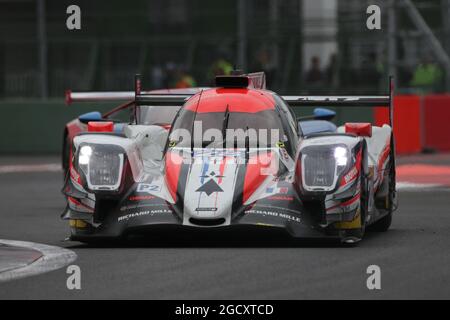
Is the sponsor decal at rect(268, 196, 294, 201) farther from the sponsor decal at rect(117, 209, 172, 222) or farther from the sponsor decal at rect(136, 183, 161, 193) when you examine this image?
the sponsor decal at rect(136, 183, 161, 193)

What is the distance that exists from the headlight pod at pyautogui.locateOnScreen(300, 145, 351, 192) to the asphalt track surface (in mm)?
497

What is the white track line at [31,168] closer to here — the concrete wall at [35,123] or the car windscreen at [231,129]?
the concrete wall at [35,123]

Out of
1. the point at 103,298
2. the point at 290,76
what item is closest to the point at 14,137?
the point at 290,76

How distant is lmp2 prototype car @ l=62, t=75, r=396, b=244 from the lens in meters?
11.7

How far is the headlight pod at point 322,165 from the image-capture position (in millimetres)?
11773

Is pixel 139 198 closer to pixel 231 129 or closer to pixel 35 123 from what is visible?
pixel 231 129

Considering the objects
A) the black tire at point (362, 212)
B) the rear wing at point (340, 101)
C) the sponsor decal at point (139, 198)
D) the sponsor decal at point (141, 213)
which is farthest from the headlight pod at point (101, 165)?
the rear wing at point (340, 101)

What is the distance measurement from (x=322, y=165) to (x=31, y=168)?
13.9 m

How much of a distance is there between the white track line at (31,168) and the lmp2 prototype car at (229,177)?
11.8 metres

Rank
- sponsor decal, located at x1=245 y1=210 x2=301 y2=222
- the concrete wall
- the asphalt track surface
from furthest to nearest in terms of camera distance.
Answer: the concrete wall < sponsor decal, located at x1=245 y1=210 x2=301 y2=222 < the asphalt track surface

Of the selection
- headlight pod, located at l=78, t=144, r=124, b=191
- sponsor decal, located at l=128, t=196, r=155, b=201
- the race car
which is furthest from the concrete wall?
sponsor decal, located at l=128, t=196, r=155, b=201

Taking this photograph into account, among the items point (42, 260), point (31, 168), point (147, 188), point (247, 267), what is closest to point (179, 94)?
A: point (147, 188)

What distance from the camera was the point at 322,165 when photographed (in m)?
→ 11.9
